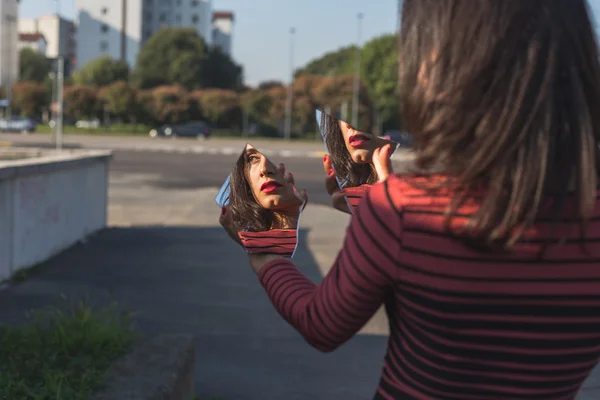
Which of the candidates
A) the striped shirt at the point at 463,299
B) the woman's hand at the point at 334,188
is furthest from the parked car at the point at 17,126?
the striped shirt at the point at 463,299

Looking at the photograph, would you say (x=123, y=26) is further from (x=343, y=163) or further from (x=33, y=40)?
(x=343, y=163)

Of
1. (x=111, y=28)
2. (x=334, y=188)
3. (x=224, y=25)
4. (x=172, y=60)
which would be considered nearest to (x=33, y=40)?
(x=111, y=28)

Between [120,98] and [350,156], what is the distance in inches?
2517

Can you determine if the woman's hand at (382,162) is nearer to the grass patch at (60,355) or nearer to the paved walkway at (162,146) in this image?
the grass patch at (60,355)

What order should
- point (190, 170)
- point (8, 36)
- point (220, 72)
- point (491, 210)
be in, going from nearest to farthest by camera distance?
point (491, 210)
point (8, 36)
point (190, 170)
point (220, 72)

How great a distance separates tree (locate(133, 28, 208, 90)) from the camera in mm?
75181

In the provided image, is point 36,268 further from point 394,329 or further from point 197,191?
point 197,191

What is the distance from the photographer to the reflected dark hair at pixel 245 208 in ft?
5.02

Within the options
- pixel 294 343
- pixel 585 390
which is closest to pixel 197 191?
pixel 294 343

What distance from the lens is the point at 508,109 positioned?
3.79ft

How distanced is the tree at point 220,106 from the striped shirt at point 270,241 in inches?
2520

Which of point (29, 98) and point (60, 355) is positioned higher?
point (29, 98)

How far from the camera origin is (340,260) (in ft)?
4.12

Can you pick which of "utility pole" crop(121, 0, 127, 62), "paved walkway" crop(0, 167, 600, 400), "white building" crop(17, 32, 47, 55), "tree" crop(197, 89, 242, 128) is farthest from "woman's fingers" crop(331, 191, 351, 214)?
"white building" crop(17, 32, 47, 55)
